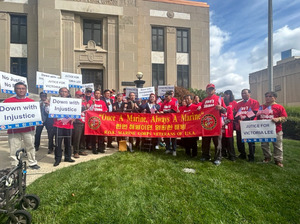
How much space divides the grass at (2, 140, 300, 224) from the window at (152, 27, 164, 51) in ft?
53.9

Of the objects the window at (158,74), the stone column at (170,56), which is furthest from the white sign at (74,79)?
the stone column at (170,56)

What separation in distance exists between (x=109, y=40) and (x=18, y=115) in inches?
566

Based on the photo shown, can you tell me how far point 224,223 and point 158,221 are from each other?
1033 mm

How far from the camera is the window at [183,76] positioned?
64.8ft

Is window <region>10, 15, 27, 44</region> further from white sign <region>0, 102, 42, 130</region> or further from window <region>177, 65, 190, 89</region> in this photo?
white sign <region>0, 102, 42, 130</region>

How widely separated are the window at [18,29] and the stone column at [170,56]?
1352 centimetres

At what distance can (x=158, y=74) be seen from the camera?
19188 mm

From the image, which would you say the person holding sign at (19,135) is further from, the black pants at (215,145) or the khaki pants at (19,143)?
the black pants at (215,145)

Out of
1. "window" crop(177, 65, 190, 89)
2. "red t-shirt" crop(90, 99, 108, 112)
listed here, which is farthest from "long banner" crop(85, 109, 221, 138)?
"window" crop(177, 65, 190, 89)

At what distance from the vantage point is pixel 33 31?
1602 centimetres

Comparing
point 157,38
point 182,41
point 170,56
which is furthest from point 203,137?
point 182,41

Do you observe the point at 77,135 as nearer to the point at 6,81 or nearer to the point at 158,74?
the point at 6,81

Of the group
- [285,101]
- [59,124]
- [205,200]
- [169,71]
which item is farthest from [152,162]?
Result: [285,101]

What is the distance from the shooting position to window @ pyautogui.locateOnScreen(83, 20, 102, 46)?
17078 millimetres
